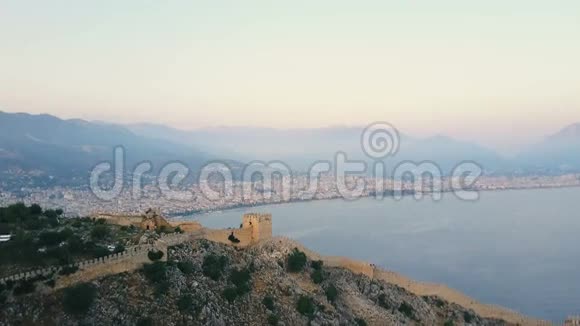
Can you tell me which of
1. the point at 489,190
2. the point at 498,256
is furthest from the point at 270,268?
the point at 489,190

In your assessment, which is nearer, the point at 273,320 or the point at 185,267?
the point at 273,320

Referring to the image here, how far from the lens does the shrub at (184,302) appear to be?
20750 millimetres

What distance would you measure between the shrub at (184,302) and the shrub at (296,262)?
749 centimetres

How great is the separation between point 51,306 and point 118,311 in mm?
2008

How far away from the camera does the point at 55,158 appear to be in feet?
403

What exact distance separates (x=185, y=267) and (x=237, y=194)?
279 feet

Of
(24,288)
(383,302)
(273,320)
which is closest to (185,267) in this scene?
(273,320)

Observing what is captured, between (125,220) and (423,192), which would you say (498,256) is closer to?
(125,220)

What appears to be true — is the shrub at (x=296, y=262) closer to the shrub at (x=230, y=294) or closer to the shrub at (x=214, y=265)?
the shrub at (x=214, y=265)

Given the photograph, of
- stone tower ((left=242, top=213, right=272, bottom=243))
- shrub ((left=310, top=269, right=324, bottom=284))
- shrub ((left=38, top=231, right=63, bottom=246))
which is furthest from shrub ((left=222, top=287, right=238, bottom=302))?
shrub ((left=38, top=231, right=63, bottom=246))

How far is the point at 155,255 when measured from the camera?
22875mm

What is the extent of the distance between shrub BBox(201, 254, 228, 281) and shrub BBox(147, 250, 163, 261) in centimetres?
189

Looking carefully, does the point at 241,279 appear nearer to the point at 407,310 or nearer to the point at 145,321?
the point at 145,321

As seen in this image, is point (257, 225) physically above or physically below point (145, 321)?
above
